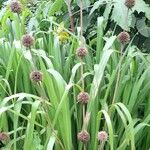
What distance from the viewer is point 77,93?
192 centimetres

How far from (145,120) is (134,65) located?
13.4 inches

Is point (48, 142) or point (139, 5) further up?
point (139, 5)

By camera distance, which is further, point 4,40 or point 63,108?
point 4,40

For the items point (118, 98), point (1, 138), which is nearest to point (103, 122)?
point (118, 98)

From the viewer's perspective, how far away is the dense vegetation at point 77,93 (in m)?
1.62

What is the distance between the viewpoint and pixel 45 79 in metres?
1.76

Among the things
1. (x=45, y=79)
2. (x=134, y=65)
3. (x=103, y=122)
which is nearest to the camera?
(x=45, y=79)

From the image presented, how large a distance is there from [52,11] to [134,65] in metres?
0.66

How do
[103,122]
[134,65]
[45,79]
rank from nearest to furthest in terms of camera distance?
[45,79] < [103,122] < [134,65]

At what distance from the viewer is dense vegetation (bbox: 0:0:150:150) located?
1.62 m

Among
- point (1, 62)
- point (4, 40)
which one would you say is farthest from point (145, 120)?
point (4, 40)

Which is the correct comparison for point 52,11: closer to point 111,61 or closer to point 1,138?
point 111,61

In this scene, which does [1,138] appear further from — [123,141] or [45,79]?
[123,141]

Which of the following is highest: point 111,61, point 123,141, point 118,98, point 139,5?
point 139,5
